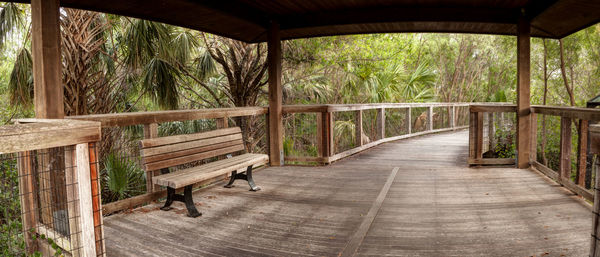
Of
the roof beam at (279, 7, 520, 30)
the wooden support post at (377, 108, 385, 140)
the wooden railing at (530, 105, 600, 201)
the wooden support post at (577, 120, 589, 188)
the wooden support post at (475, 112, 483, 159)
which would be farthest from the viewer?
the wooden support post at (377, 108, 385, 140)

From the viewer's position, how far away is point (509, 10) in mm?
5945

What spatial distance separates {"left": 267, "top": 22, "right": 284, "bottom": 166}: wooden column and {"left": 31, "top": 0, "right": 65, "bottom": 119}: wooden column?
355cm

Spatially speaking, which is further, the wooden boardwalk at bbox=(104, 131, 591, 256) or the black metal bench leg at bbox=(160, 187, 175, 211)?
the black metal bench leg at bbox=(160, 187, 175, 211)

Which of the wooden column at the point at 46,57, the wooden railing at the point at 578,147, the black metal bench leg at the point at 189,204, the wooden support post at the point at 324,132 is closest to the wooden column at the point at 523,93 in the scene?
the wooden railing at the point at 578,147

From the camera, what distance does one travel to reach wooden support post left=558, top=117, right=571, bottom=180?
4.54 meters

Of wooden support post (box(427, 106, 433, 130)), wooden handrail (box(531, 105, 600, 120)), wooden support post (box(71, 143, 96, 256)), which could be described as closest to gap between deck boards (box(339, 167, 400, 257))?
wooden support post (box(71, 143, 96, 256))

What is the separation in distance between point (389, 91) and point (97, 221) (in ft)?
34.1

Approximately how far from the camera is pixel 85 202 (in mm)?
2139

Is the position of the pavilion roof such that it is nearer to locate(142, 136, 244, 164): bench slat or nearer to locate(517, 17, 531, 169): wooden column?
locate(517, 17, 531, 169): wooden column

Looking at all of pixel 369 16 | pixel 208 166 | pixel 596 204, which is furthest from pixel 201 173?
pixel 369 16

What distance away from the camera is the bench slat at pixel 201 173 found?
3.57 m

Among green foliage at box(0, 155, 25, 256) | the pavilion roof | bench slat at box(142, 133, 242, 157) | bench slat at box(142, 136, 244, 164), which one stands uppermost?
the pavilion roof

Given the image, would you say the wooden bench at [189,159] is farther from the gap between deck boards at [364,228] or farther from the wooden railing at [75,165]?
the gap between deck boards at [364,228]

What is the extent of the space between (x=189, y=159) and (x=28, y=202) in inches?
59.3
